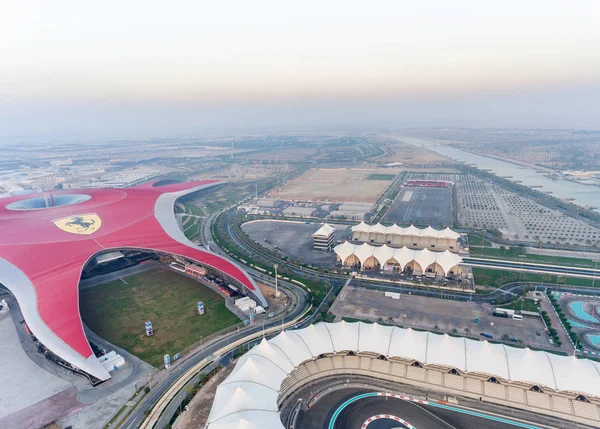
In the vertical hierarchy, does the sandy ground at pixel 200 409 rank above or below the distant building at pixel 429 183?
below

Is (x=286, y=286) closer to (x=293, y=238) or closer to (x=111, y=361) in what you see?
(x=293, y=238)

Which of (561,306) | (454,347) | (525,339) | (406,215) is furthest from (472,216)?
(454,347)

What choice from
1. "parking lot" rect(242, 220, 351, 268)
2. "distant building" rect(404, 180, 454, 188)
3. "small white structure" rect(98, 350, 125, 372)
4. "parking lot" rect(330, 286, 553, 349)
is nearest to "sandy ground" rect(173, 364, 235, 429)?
"small white structure" rect(98, 350, 125, 372)

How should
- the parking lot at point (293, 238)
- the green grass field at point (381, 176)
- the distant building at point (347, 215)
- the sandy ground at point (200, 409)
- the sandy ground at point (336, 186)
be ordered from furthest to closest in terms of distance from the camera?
the green grass field at point (381, 176) → the sandy ground at point (336, 186) → the distant building at point (347, 215) → the parking lot at point (293, 238) → the sandy ground at point (200, 409)

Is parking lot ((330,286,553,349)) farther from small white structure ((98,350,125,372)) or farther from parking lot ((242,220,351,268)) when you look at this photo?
small white structure ((98,350,125,372))

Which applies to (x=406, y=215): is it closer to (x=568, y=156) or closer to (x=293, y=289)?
(x=293, y=289)

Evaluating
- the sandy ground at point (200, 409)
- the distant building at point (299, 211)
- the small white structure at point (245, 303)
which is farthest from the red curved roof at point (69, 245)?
the distant building at point (299, 211)

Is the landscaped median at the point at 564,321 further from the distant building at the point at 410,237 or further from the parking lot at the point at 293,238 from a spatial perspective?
the parking lot at the point at 293,238

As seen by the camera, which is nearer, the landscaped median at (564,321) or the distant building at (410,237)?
the landscaped median at (564,321)
